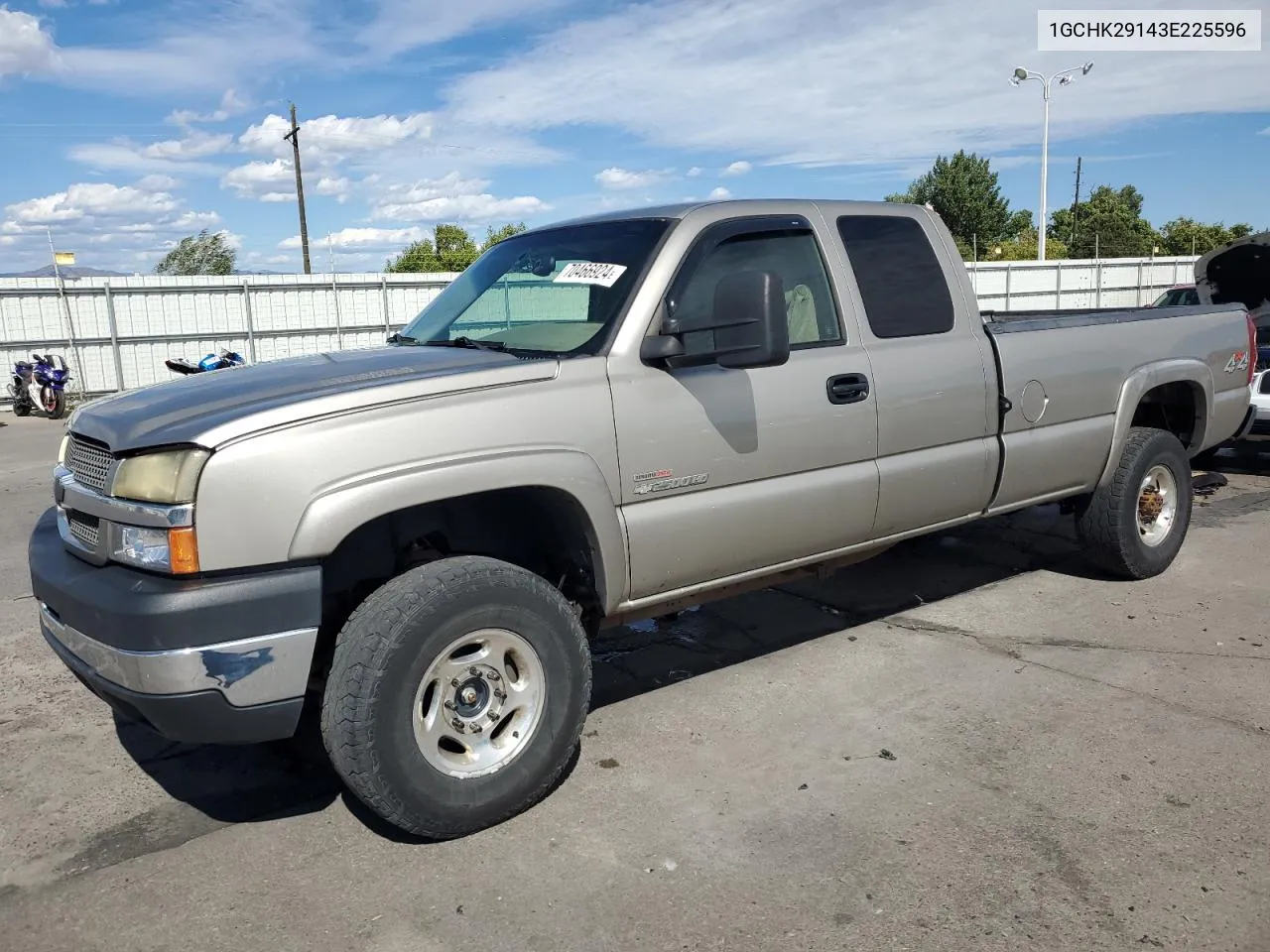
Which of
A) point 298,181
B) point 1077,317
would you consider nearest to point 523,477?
point 1077,317

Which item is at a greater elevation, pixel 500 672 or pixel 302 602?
pixel 302 602

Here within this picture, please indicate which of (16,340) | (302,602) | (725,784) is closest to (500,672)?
(302,602)

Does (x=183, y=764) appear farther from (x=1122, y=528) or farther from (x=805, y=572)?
(x=1122, y=528)

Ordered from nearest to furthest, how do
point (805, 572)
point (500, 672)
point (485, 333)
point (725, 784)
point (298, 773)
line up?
point (500, 672), point (725, 784), point (298, 773), point (485, 333), point (805, 572)

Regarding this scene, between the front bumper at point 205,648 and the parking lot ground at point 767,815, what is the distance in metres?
0.56

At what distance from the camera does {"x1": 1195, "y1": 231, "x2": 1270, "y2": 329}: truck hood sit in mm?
8750

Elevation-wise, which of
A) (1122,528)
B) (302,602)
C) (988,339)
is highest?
(988,339)

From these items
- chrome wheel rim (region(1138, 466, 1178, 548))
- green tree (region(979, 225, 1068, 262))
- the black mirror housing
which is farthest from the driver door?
green tree (region(979, 225, 1068, 262))

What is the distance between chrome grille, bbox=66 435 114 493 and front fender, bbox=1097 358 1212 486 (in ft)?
15.0

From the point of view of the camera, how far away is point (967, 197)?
2844 inches

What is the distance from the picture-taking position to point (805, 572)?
4.27 m

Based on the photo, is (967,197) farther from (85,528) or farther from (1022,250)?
(85,528)

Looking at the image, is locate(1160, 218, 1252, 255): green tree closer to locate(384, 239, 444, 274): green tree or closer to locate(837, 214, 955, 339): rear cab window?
locate(384, 239, 444, 274): green tree

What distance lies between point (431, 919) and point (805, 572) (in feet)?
6.94
